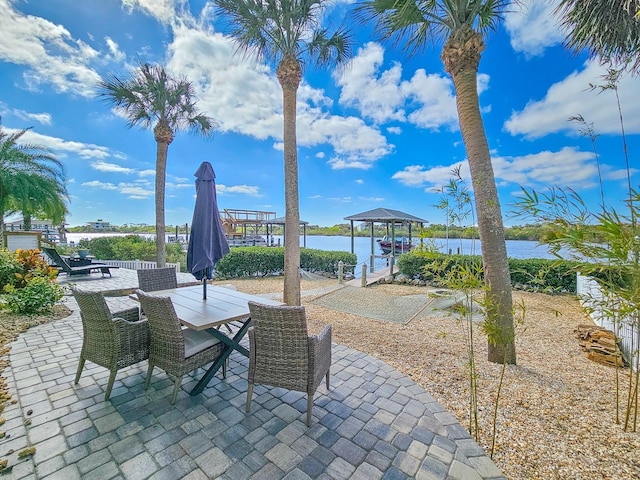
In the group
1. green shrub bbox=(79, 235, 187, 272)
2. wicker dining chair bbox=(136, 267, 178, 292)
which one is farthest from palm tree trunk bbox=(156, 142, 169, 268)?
wicker dining chair bbox=(136, 267, 178, 292)

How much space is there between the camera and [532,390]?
2684mm

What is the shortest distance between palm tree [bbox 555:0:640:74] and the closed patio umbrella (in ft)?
18.0

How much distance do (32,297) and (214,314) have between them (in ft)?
14.4

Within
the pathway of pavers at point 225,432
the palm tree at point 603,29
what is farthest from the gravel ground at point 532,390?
the palm tree at point 603,29

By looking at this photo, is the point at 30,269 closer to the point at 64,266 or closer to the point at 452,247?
the point at 64,266

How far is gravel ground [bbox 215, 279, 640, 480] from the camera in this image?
1.77 meters

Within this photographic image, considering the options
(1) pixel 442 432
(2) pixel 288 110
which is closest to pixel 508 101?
(2) pixel 288 110

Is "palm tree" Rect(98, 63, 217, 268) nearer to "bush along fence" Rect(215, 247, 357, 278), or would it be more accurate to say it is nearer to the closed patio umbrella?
"bush along fence" Rect(215, 247, 357, 278)

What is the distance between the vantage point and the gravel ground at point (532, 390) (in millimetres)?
1769

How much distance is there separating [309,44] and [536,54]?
189 inches

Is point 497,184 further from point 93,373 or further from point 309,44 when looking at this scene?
point 93,373

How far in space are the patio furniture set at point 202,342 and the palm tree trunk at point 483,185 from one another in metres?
2.21

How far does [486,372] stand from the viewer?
3057 millimetres

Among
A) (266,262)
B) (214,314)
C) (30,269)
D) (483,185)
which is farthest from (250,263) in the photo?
(483,185)
